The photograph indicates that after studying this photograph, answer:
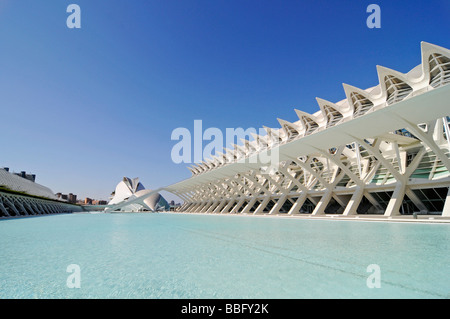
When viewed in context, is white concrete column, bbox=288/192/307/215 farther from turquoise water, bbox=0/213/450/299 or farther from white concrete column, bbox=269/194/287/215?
turquoise water, bbox=0/213/450/299

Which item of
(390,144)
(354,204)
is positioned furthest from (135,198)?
(390,144)

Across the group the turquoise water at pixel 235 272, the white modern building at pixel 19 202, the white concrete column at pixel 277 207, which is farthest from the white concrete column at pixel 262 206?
the white modern building at pixel 19 202

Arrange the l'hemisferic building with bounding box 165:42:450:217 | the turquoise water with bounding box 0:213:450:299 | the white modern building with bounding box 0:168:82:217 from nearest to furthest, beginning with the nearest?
1. the turquoise water with bounding box 0:213:450:299
2. the l'hemisferic building with bounding box 165:42:450:217
3. the white modern building with bounding box 0:168:82:217

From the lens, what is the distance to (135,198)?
4900 centimetres

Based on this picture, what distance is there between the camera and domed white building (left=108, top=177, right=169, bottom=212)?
53.4 meters

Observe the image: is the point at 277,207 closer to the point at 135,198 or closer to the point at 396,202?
the point at 396,202

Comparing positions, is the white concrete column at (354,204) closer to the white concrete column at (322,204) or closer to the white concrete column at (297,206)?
the white concrete column at (322,204)

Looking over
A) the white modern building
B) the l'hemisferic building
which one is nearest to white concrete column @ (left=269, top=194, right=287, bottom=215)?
the l'hemisferic building

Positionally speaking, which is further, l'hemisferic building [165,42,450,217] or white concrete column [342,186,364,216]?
white concrete column [342,186,364,216]

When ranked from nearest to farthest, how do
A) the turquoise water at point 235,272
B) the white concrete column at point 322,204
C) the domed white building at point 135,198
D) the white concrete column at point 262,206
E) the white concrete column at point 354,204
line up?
the turquoise water at point 235,272 < the white concrete column at point 354,204 < the white concrete column at point 322,204 < the white concrete column at point 262,206 < the domed white building at point 135,198

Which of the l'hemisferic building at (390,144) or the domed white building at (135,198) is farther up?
the l'hemisferic building at (390,144)

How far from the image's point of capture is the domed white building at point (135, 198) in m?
53.4
